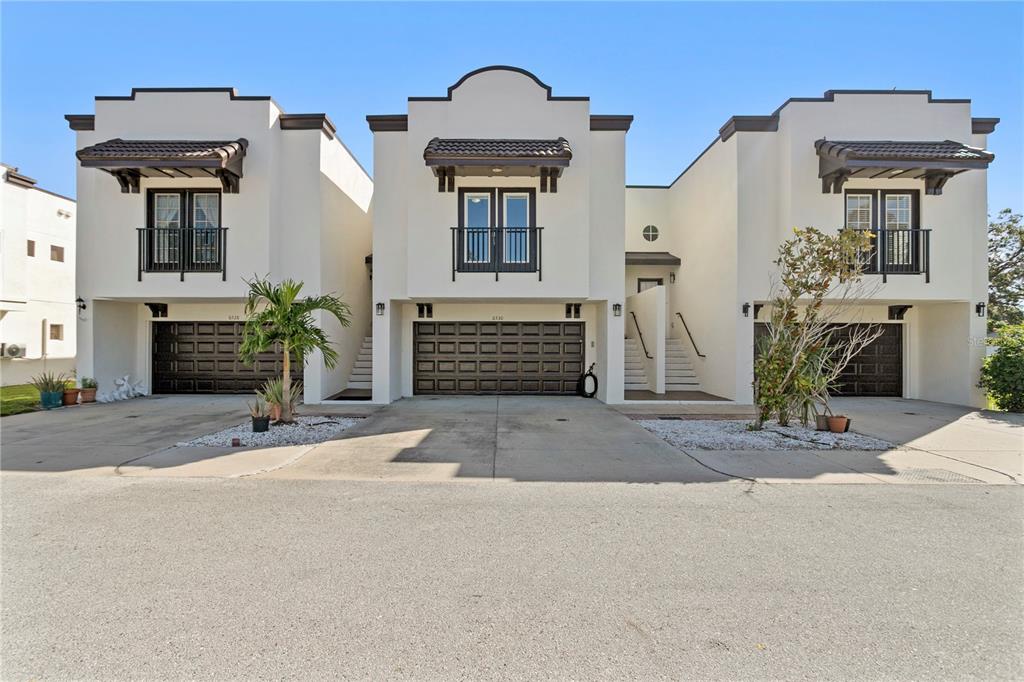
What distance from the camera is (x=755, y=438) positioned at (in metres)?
8.66

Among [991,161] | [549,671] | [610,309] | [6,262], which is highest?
[991,161]

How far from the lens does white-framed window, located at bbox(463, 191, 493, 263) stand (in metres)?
12.7

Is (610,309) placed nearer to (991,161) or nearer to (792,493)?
(792,493)

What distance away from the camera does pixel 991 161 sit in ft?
38.9

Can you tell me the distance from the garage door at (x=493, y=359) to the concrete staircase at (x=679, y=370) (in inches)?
115

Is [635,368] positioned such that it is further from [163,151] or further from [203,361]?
[163,151]

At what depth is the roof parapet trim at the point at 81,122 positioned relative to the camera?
1280cm

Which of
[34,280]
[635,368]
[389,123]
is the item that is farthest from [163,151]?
[635,368]

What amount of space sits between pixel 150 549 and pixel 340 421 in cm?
597

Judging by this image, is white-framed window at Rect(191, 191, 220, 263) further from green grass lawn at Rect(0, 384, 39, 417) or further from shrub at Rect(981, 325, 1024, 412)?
shrub at Rect(981, 325, 1024, 412)

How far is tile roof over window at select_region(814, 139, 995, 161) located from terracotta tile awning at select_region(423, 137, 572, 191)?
6.40 meters

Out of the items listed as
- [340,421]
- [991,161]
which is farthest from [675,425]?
[991,161]

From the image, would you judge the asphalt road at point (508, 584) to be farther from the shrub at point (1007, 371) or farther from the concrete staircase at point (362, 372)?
the concrete staircase at point (362, 372)

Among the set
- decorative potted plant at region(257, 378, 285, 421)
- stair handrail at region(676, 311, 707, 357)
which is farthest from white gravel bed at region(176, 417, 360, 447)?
stair handrail at region(676, 311, 707, 357)
